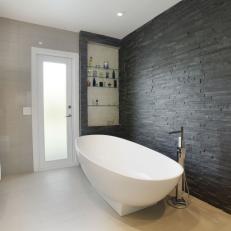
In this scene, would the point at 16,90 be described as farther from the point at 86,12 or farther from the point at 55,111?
the point at 86,12

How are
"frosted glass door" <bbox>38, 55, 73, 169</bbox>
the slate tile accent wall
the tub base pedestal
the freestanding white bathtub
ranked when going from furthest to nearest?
the slate tile accent wall
"frosted glass door" <bbox>38, 55, 73, 169</bbox>
the tub base pedestal
the freestanding white bathtub

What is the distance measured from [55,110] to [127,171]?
1.81 metres

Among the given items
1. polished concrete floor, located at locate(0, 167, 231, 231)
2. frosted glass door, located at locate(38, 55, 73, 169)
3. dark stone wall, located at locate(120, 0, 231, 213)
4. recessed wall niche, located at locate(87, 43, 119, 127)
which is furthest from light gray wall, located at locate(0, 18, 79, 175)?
dark stone wall, located at locate(120, 0, 231, 213)

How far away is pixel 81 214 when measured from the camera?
2051 millimetres

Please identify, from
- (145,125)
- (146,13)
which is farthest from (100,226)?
(146,13)

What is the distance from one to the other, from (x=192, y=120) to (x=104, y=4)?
206 cm

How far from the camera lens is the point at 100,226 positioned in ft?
6.00

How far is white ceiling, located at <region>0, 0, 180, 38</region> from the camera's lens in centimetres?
264

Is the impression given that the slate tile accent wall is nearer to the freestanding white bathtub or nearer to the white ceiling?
the white ceiling

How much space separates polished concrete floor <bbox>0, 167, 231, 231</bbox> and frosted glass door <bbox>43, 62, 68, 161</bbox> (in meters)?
0.96

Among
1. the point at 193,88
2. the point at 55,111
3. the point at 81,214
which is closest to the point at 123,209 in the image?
the point at 81,214

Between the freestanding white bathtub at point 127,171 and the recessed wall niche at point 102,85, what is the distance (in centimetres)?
71

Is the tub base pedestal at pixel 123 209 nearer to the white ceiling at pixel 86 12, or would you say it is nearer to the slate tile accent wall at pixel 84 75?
the slate tile accent wall at pixel 84 75

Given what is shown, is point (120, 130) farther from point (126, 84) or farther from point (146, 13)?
point (146, 13)
